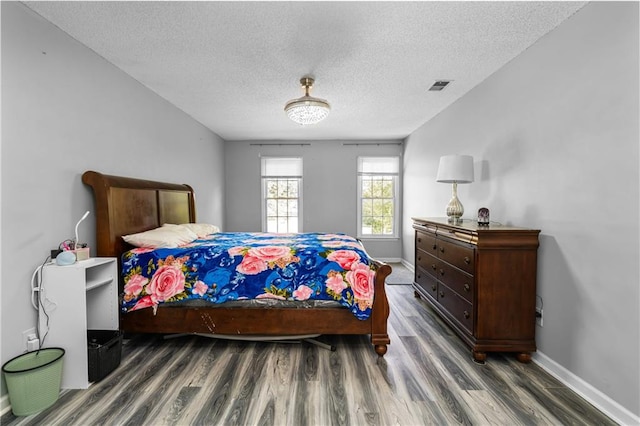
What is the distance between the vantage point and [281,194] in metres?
5.92

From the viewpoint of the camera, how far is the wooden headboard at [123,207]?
7.76 ft

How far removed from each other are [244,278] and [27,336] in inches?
54.7

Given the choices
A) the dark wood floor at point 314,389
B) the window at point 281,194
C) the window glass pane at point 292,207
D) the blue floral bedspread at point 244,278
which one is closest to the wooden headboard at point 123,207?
the blue floral bedspread at point 244,278

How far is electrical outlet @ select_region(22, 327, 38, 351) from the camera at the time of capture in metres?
1.84

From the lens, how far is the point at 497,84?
2.78 meters

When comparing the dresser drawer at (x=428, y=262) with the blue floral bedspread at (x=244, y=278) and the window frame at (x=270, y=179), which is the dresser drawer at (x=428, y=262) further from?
the window frame at (x=270, y=179)

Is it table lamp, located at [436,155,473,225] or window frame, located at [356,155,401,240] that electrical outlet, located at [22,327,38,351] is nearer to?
table lamp, located at [436,155,473,225]

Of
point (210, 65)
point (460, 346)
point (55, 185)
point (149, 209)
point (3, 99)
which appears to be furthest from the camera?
point (149, 209)

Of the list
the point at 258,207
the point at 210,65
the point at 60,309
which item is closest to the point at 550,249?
the point at 210,65

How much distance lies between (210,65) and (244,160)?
3.23m

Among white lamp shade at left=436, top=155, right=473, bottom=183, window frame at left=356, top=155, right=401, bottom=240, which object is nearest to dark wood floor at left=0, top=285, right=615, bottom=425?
white lamp shade at left=436, top=155, right=473, bottom=183

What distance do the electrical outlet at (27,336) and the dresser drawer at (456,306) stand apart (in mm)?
3095

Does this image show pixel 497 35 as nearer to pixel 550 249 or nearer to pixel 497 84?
pixel 497 84

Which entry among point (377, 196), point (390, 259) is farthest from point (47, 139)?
point (390, 259)
